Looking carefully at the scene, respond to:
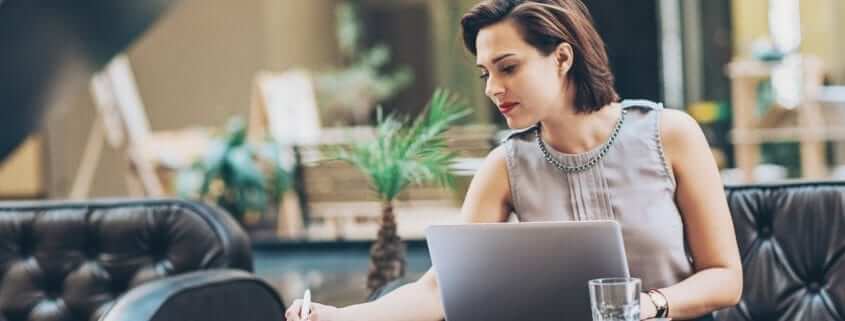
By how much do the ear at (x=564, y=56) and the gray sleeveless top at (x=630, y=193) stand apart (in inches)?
6.2

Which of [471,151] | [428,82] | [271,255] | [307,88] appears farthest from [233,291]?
[428,82]

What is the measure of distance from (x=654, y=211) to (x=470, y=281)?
0.42 metres

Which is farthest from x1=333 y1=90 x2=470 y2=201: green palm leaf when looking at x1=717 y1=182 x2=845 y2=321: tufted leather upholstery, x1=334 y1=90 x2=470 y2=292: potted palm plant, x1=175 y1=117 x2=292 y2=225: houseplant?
x1=175 y1=117 x2=292 y2=225: houseplant

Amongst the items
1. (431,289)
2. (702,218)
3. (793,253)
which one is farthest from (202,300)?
(793,253)

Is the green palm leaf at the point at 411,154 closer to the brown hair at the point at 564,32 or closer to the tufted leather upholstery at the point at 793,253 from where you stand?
the tufted leather upholstery at the point at 793,253

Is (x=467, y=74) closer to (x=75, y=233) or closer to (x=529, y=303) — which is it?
(x=75, y=233)

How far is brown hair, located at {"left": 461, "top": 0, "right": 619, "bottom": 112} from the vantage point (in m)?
1.93

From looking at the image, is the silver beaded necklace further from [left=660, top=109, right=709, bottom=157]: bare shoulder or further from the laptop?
the laptop

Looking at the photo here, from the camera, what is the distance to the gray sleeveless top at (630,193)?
201cm

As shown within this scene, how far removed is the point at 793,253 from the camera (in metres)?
2.53

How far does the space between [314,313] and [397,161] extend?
141cm

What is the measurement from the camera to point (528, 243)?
167cm

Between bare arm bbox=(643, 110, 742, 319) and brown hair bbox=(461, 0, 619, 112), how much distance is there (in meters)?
0.13

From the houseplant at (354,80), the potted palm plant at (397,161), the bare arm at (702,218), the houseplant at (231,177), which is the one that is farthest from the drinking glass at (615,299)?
the houseplant at (354,80)
